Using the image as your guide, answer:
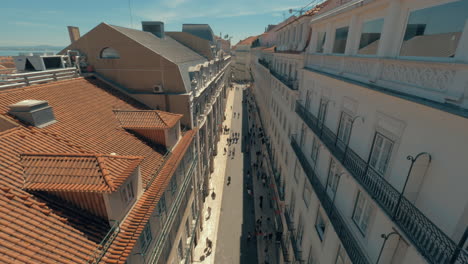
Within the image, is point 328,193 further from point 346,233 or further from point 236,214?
point 236,214

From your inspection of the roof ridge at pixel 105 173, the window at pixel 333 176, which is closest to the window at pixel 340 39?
the window at pixel 333 176

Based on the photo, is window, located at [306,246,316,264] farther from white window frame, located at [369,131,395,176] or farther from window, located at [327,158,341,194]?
white window frame, located at [369,131,395,176]

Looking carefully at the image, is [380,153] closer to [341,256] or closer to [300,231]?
[341,256]

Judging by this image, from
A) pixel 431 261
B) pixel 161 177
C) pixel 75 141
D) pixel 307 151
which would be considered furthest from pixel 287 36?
pixel 431 261

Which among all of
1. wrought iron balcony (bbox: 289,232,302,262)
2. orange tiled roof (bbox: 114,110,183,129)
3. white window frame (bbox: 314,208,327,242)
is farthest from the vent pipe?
wrought iron balcony (bbox: 289,232,302,262)

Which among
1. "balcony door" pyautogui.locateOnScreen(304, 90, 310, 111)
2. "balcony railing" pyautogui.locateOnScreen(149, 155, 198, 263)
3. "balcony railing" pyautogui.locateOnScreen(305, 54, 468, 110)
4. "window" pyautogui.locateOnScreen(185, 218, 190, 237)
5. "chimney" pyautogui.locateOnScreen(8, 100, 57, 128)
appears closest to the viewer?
"balcony railing" pyautogui.locateOnScreen(305, 54, 468, 110)

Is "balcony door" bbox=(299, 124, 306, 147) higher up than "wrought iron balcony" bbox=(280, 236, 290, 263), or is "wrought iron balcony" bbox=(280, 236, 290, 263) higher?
"balcony door" bbox=(299, 124, 306, 147)

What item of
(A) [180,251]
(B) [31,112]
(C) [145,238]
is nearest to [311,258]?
(A) [180,251]
